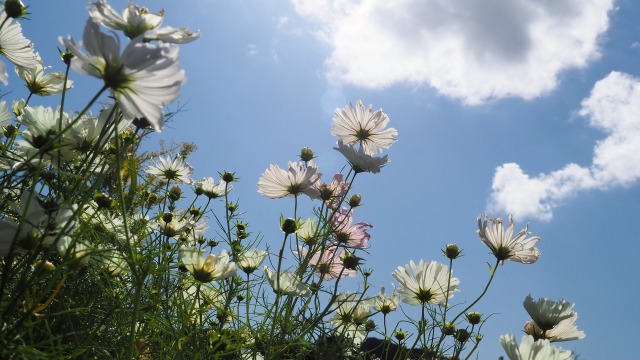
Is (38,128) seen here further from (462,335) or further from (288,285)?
(462,335)

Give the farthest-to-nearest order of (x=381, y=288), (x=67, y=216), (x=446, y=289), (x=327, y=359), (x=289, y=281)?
(x=381, y=288) < (x=327, y=359) < (x=446, y=289) < (x=289, y=281) < (x=67, y=216)

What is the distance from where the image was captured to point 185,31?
0.70 m

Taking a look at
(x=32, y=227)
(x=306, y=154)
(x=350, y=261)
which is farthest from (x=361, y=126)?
(x=32, y=227)

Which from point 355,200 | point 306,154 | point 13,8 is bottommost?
point 13,8

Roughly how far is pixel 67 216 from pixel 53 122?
313 mm

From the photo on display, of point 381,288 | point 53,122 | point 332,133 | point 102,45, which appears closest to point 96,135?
point 53,122

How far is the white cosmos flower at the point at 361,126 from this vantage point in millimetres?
1520

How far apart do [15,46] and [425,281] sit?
1041 millimetres

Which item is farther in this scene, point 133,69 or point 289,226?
point 289,226

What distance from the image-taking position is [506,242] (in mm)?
1221

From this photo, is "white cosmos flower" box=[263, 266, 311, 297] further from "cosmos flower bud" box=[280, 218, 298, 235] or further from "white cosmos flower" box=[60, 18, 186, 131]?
"white cosmos flower" box=[60, 18, 186, 131]

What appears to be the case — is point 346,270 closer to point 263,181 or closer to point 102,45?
point 263,181

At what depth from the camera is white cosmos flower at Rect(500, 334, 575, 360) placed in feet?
2.47

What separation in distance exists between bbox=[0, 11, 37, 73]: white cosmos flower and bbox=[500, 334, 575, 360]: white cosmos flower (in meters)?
1.00
